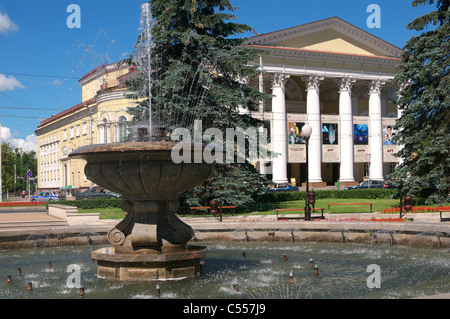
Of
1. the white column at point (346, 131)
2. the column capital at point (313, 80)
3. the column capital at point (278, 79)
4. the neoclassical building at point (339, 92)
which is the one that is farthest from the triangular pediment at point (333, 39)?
the white column at point (346, 131)

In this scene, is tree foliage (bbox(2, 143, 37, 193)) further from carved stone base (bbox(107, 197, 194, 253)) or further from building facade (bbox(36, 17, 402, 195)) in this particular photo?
carved stone base (bbox(107, 197, 194, 253))

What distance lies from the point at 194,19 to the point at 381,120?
3139 cm

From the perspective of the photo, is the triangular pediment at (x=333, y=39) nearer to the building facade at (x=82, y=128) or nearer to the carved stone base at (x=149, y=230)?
the building facade at (x=82, y=128)

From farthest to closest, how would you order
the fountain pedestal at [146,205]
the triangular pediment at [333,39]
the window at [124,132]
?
the triangular pediment at [333,39]
the window at [124,132]
the fountain pedestal at [146,205]

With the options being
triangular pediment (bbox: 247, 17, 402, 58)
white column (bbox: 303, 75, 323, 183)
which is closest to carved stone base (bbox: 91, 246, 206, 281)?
white column (bbox: 303, 75, 323, 183)

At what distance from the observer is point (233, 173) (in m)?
25.7

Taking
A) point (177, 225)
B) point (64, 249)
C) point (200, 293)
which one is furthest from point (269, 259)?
point (64, 249)

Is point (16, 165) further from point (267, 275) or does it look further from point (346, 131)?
point (267, 275)

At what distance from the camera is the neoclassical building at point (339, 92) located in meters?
46.2

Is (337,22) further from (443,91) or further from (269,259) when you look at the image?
(269,259)

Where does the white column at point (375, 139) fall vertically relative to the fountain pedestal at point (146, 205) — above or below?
above

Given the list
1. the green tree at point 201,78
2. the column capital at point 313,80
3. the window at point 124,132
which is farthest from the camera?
the column capital at point 313,80

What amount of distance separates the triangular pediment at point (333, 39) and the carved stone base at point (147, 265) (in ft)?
133

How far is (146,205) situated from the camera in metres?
8.84
